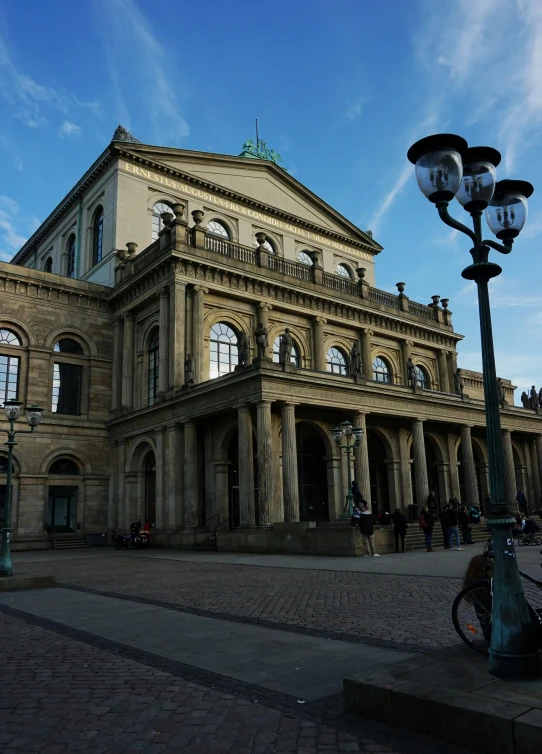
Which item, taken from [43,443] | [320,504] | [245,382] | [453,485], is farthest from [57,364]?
[453,485]

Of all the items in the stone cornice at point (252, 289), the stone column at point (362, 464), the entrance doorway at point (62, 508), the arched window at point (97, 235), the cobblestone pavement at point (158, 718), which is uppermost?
the arched window at point (97, 235)

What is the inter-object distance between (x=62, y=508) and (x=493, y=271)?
29.6 meters

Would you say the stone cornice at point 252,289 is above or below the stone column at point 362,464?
above

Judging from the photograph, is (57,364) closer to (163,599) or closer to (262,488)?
(262,488)

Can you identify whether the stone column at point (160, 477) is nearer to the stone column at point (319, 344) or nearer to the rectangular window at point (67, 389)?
the rectangular window at point (67, 389)

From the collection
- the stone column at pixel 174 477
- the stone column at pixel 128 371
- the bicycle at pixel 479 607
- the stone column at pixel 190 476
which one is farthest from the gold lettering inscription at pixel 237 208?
the bicycle at pixel 479 607

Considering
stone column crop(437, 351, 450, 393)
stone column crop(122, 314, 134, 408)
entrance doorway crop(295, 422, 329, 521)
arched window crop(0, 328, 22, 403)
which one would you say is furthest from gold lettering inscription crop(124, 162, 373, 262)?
entrance doorway crop(295, 422, 329, 521)

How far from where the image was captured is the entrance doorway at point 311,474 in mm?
28953

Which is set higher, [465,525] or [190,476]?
[190,476]

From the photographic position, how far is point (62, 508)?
31.3 m

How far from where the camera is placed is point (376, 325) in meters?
38.2

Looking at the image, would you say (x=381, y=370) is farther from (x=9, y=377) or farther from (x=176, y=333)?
(x=9, y=377)

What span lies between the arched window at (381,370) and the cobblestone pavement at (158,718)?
33.0 m

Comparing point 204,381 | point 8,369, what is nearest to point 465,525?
point 204,381
